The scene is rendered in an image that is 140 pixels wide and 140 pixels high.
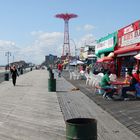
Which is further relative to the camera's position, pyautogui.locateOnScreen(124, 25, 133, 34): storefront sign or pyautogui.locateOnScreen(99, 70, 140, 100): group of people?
pyautogui.locateOnScreen(124, 25, 133, 34): storefront sign

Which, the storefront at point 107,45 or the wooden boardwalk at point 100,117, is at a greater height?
the storefront at point 107,45

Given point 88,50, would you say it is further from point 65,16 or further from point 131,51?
point 131,51

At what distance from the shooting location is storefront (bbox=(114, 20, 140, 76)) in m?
32.4

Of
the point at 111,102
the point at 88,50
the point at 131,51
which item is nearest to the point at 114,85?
the point at 111,102

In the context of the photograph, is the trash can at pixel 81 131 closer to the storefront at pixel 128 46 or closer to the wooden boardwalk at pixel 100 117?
the wooden boardwalk at pixel 100 117

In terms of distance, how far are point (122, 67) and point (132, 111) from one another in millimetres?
26879

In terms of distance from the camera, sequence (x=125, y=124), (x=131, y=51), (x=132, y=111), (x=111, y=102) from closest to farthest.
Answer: (x=125, y=124), (x=132, y=111), (x=111, y=102), (x=131, y=51)

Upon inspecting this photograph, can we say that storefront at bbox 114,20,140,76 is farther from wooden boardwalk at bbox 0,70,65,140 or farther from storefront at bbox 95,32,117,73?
wooden boardwalk at bbox 0,70,65,140

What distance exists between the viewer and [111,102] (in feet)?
57.9

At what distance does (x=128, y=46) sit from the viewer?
35.4 m

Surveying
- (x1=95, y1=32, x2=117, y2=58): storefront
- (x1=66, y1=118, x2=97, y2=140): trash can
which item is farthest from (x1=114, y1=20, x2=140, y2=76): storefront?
(x1=66, y1=118, x2=97, y2=140): trash can

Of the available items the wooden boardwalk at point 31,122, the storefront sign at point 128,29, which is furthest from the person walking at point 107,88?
the storefront sign at point 128,29

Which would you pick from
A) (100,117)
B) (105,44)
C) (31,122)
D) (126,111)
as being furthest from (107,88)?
(105,44)

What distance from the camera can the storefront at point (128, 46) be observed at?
32.4m
